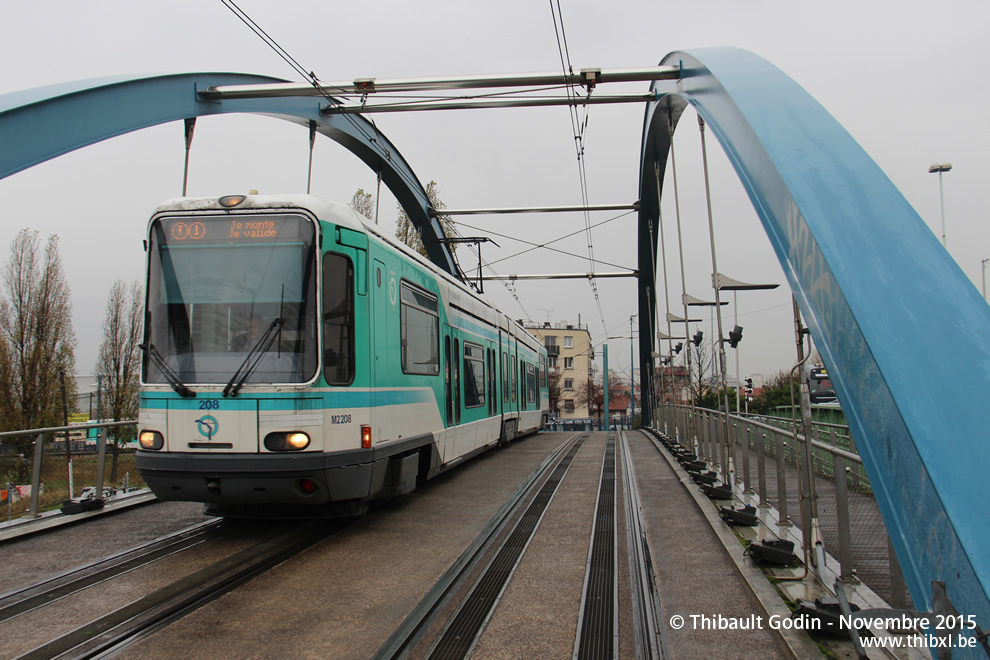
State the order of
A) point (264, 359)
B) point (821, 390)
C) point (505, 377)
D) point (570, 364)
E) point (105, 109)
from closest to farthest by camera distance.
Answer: point (264, 359), point (105, 109), point (505, 377), point (821, 390), point (570, 364)

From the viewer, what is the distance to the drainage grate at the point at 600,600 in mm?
3795

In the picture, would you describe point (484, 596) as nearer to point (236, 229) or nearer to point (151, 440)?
point (151, 440)

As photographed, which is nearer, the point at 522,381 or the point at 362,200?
the point at 522,381

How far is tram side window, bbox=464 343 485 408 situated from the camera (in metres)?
10.6

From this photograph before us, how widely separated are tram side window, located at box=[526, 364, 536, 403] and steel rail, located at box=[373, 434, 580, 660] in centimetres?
1085

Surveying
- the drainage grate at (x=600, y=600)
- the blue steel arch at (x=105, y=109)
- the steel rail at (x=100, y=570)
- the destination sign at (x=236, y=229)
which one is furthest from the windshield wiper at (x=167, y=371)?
the drainage grate at (x=600, y=600)

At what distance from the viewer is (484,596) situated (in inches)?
183

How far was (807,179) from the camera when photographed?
467cm

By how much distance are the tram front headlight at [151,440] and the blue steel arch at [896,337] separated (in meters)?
4.95

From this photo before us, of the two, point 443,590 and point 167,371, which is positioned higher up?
point 167,371

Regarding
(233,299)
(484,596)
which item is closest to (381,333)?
(233,299)

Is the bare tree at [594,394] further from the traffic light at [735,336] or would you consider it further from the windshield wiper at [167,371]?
the windshield wiper at [167,371]

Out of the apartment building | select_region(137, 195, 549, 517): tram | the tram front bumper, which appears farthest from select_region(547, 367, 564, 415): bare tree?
the tram front bumper

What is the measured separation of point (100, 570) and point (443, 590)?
8.58 feet
